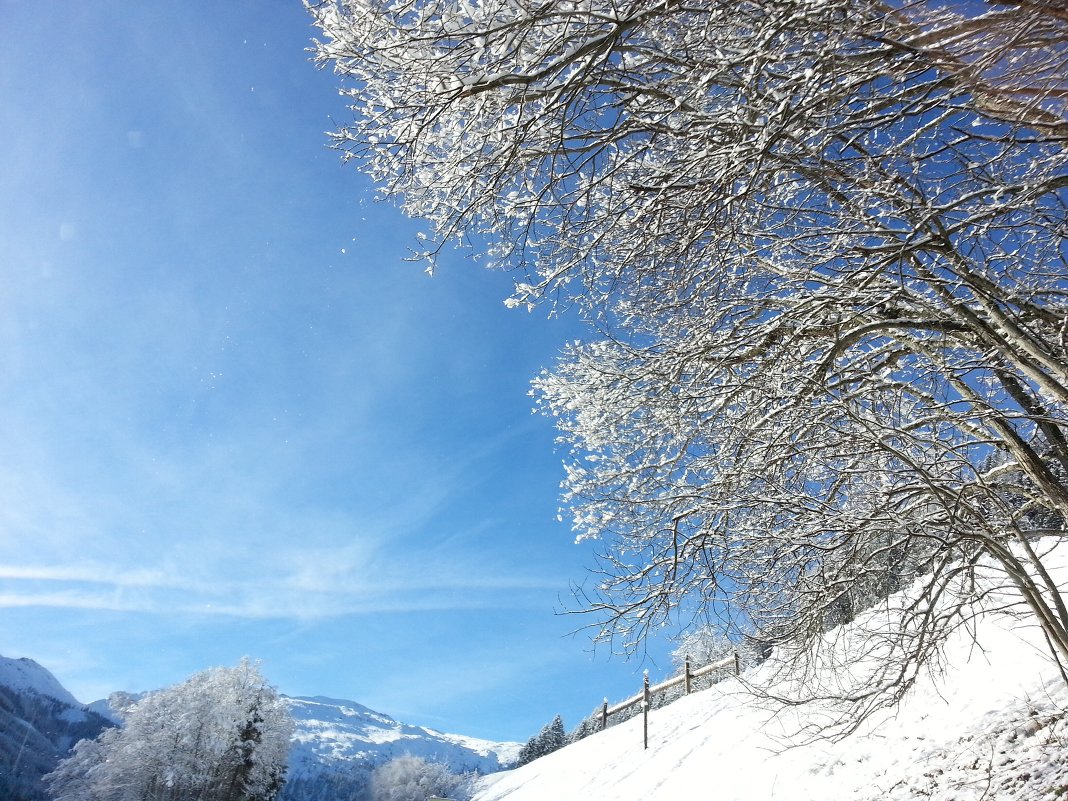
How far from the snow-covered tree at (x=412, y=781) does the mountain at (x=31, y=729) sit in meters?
38.2

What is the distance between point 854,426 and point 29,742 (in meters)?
169

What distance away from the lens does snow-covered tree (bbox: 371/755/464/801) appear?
2977 inches

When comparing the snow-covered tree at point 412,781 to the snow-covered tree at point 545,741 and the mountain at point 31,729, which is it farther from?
the mountain at point 31,729

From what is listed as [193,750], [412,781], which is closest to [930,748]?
[193,750]

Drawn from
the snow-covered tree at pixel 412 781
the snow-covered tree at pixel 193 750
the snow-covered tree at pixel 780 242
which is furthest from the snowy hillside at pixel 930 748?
the snow-covered tree at pixel 412 781

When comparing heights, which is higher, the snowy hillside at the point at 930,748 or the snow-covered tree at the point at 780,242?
the snow-covered tree at the point at 780,242

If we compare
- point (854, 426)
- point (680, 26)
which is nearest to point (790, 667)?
point (854, 426)

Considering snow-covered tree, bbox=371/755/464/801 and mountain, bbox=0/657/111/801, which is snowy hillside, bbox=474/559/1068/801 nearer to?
mountain, bbox=0/657/111/801

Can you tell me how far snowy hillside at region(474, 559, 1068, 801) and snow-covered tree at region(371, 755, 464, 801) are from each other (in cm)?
7445

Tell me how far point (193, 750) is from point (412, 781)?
214ft

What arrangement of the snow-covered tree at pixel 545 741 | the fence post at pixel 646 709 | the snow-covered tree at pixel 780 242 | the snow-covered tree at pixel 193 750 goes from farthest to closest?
1. the snow-covered tree at pixel 545 741
2. the snow-covered tree at pixel 193 750
3. the fence post at pixel 646 709
4. the snow-covered tree at pixel 780 242

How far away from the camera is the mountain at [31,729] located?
7019 centimetres

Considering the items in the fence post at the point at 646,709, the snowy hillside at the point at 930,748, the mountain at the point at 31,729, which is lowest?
the snowy hillside at the point at 930,748

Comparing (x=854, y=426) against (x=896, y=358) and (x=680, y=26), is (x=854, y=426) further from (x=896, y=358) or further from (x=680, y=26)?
(x=680, y=26)
